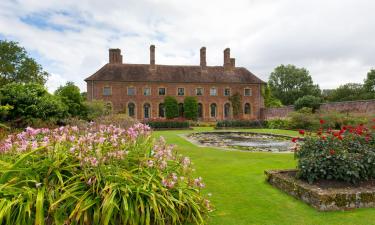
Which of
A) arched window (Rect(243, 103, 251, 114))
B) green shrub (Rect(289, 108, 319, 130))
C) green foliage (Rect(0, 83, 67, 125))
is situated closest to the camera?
green foliage (Rect(0, 83, 67, 125))

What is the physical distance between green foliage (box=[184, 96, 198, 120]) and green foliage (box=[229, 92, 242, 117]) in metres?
5.54

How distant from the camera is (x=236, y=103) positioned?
114 ft

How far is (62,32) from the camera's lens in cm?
1334

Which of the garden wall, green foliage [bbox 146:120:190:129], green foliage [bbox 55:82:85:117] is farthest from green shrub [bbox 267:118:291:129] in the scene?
green foliage [bbox 55:82:85:117]

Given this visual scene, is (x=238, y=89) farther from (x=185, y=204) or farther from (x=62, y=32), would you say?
(x=185, y=204)

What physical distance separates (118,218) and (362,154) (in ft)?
13.5

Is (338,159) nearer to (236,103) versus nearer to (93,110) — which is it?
(93,110)

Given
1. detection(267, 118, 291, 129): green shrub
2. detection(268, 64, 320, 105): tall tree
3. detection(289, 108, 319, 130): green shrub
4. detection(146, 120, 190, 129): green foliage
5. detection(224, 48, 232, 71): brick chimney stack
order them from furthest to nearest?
detection(268, 64, 320, 105): tall tree → detection(224, 48, 232, 71): brick chimney stack → detection(146, 120, 190, 129): green foliage → detection(267, 118, 291, 129): green shrub → detection(289, 108, 319, 130): green shrub

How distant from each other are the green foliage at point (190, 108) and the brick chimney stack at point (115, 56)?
427 inches

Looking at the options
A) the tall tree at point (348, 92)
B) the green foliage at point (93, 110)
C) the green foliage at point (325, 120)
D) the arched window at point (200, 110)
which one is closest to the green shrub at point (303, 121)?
the green foliage at point (325, 120)

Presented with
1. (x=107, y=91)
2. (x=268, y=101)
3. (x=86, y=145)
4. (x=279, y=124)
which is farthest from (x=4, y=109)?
(x=268, y=101)

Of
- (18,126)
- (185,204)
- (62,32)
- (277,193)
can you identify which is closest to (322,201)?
(277,193)

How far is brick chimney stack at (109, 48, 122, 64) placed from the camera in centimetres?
3309

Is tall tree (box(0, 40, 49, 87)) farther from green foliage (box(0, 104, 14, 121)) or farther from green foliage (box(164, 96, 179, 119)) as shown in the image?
green foliage (box(0, 104, 14, 121))
